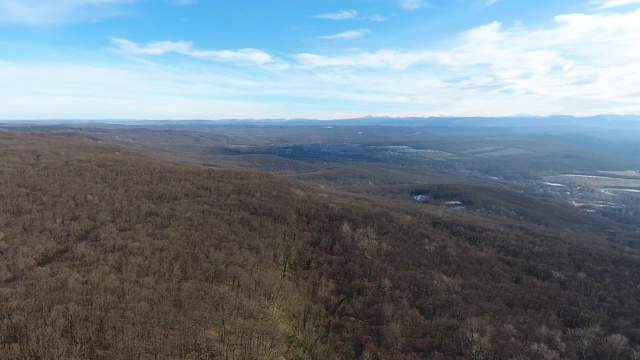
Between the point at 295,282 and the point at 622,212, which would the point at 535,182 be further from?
the point at 295,282

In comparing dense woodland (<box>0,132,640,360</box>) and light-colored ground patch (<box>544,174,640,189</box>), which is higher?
dense woodland (<box>0,132,640,360</box>)

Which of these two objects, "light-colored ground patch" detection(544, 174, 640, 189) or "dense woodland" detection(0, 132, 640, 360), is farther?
"light-colored ground patch" detection(544, 174, 640, 189)

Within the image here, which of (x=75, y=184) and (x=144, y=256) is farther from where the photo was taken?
(x=75, y=184)

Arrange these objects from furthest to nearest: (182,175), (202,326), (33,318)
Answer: (182,175)
(202,326)
(33,318)

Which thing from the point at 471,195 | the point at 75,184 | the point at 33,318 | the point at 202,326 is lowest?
the point at 471,195

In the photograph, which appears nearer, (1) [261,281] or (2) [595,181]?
(1) [261,281]

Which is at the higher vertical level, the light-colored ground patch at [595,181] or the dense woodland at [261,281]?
the dense woodland at [261,281]

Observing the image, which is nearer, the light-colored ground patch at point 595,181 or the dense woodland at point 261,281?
the dense woodland at point 261,281

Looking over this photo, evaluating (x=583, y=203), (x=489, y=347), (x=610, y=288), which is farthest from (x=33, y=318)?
(x=583, y=203)
